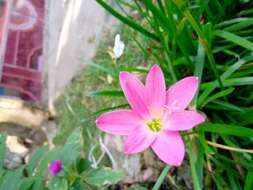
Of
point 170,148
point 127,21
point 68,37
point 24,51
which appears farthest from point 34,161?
point 24,51

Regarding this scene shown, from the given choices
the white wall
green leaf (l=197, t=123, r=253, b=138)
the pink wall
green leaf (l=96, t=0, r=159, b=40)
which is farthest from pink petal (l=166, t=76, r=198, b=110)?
the pink wall

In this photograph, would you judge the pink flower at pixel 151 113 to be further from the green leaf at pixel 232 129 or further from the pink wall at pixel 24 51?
the pink wall at pixel 24 51

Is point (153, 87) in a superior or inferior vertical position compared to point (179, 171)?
superior

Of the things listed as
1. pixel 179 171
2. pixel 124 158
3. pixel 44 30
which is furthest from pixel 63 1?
pixel 179 171

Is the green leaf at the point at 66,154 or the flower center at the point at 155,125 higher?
the flower center at the point at 155,125

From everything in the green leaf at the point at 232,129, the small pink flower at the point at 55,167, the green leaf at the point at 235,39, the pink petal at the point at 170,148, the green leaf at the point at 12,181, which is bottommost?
the green leaf at the point at 12,181

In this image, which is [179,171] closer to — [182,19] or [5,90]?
[182,19]

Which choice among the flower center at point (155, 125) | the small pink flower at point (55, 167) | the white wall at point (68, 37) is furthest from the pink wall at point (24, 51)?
the flower center at point (155, 125)
